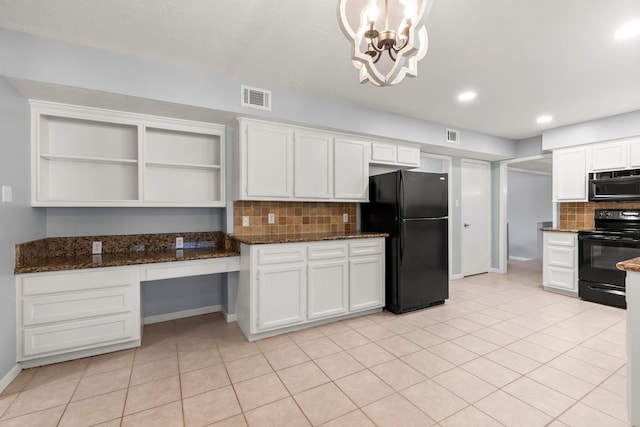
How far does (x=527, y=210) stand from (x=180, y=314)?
8319 mm

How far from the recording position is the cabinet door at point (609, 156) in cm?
390

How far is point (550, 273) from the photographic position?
431cm

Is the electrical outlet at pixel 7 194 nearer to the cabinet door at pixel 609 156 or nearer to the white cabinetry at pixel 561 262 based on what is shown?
the white cabinetry at pixel 561 262

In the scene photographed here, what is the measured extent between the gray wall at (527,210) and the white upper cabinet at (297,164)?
5.95 m

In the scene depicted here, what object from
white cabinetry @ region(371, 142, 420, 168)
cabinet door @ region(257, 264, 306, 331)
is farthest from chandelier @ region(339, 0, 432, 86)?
white cabinetry @ region(371, 142, 420, 168)

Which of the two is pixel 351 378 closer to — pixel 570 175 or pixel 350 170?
pixel 350 170

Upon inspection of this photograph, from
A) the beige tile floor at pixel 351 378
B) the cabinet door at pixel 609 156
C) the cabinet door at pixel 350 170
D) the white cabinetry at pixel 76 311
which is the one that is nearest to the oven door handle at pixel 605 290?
the beige tile floor at pixel 351 378

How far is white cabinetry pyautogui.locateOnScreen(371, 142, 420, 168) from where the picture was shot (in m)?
3.89

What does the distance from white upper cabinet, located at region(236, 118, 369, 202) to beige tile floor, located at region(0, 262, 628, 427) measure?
1.47 metres

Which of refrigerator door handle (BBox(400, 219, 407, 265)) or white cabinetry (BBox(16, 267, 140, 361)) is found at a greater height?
refrigerator door handle (BBox(400, 219, 407, 265))

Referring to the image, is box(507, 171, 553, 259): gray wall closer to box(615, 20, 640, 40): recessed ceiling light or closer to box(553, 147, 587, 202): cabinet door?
box(553, 147, 587, 202): cabinet door

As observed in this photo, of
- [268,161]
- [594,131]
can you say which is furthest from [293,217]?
[594,131]

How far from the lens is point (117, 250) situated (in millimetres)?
3016

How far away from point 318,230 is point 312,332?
1301 millimetres
